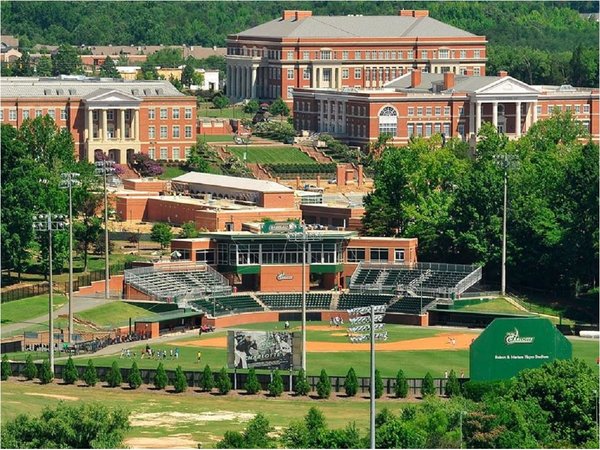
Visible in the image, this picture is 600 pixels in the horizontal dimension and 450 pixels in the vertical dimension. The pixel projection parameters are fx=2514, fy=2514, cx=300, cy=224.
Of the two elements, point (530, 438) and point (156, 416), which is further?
point (156, 416)

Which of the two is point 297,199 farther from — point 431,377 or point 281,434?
point 281,434

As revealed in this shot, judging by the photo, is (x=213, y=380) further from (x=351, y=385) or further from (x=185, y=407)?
(x=351, y=385)

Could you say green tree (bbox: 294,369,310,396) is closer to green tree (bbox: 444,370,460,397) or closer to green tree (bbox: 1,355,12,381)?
green tree (bbox: 444,370,460,397)

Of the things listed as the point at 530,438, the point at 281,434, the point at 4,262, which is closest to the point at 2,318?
the point at 4,262

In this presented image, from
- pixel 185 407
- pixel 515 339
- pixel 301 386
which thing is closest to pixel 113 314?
pixel 301 386

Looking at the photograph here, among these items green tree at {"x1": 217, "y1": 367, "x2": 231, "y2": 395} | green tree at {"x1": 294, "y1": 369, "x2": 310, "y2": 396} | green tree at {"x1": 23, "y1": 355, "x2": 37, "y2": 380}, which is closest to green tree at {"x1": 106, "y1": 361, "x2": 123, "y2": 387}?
green tree at {"x1": 23, "y1": 355, "x2": 37, "y2": 380}

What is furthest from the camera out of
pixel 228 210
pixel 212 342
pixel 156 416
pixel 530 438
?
pixel 228 210
